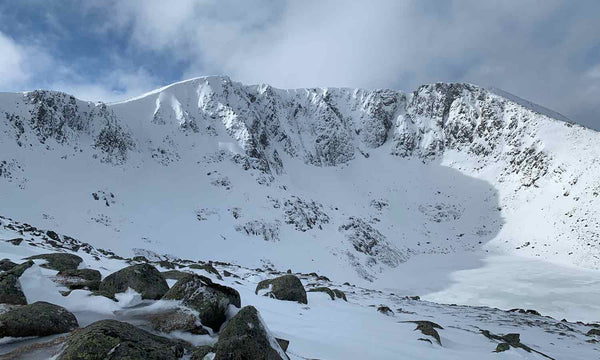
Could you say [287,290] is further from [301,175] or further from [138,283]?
[301,175]

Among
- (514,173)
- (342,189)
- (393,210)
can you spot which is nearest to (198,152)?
(342,189)

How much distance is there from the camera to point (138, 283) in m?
6.68

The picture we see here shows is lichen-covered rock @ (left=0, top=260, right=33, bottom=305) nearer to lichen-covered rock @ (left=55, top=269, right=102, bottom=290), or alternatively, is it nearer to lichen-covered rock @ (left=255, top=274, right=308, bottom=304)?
lichen-covered rock @ (left=55, top=269, right=102, bottom=290)

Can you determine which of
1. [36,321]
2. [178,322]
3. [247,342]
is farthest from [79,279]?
[247,342]

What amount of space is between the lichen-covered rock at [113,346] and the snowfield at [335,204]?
2079mm

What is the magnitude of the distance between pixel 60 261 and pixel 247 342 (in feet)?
28.1

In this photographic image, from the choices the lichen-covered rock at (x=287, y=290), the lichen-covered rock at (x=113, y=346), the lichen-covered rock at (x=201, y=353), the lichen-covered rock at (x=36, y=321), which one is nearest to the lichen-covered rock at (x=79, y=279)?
the lichen-covered rock at (x=36, y=321)

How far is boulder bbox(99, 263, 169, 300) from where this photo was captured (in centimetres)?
651

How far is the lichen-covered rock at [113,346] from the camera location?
3158mm

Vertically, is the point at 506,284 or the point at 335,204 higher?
the point at 335,204

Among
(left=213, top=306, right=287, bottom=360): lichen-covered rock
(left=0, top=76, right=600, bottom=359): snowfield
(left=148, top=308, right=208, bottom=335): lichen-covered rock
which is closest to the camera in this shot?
(left=213, top=306, right=287, bottom=360): lichen-covered rock

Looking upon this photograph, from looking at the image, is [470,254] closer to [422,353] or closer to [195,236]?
[195,236]

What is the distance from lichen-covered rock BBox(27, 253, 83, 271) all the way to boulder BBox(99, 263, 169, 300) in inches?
131

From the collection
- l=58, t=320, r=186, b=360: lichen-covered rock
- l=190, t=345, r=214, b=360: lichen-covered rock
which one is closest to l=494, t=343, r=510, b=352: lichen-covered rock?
l=190, t=345, r=214, b=360: lichen-covered rock
